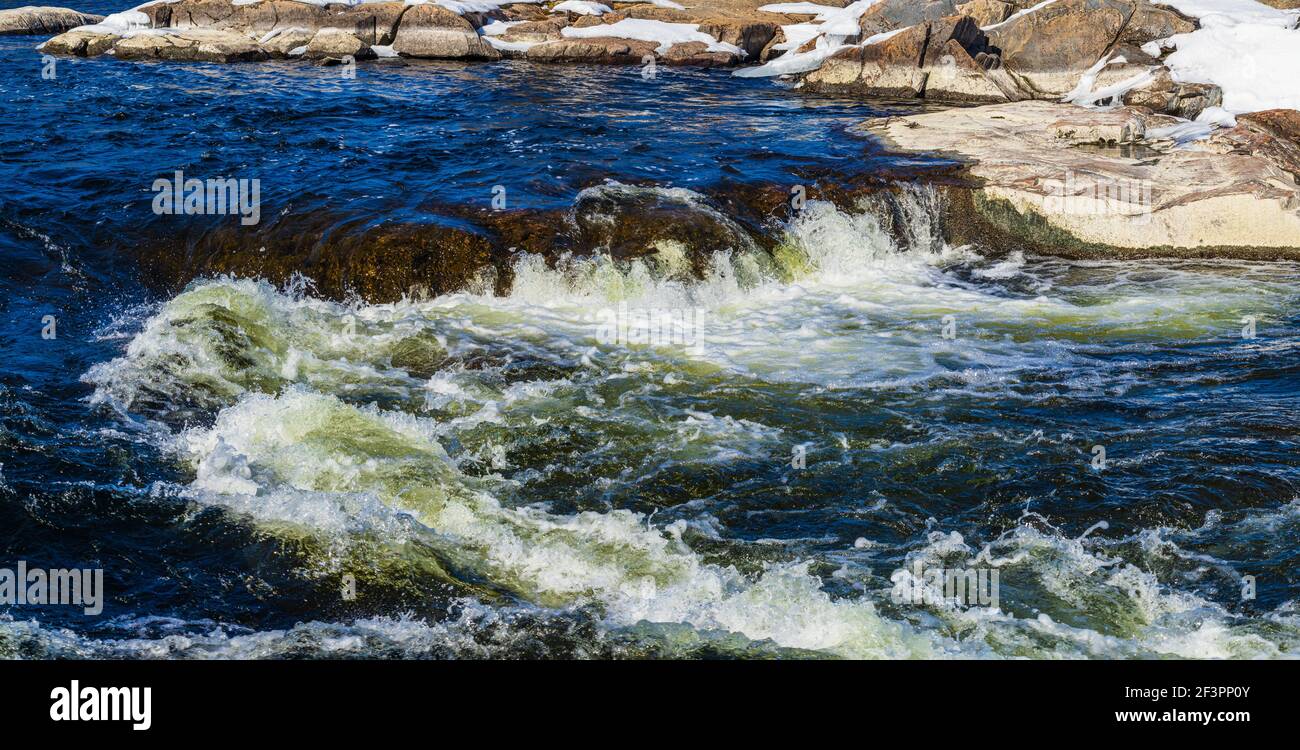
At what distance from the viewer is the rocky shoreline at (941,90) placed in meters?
13.0

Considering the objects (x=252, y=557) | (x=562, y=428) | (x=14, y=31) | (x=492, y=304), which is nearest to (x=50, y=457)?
(x=252, y=557)

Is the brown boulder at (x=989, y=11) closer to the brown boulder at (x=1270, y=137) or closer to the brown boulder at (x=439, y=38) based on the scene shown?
the brown boulder at (x=1270, y=137)

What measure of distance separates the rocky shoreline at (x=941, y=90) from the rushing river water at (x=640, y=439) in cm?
54

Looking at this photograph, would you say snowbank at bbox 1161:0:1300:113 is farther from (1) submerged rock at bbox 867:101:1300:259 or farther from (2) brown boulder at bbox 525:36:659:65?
(2) brown boulder at bbox 525:36:659:65

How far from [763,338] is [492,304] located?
2999 mm

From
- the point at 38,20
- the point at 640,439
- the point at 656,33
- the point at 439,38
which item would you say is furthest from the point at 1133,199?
the point at 38,20

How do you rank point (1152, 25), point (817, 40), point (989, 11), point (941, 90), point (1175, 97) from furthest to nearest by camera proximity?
point (817, 40) < point (989, 11) < point (941, 90) < point (1152, 25) < point (1175, 97)

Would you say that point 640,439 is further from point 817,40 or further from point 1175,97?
point 817,40

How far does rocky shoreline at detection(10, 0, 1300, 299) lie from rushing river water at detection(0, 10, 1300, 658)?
54 cm

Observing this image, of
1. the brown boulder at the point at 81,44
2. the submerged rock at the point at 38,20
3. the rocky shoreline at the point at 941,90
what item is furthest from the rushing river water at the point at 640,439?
the submerged rock at the point at 38,20

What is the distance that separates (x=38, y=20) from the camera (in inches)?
1077

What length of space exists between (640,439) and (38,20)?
2535 centimetres
